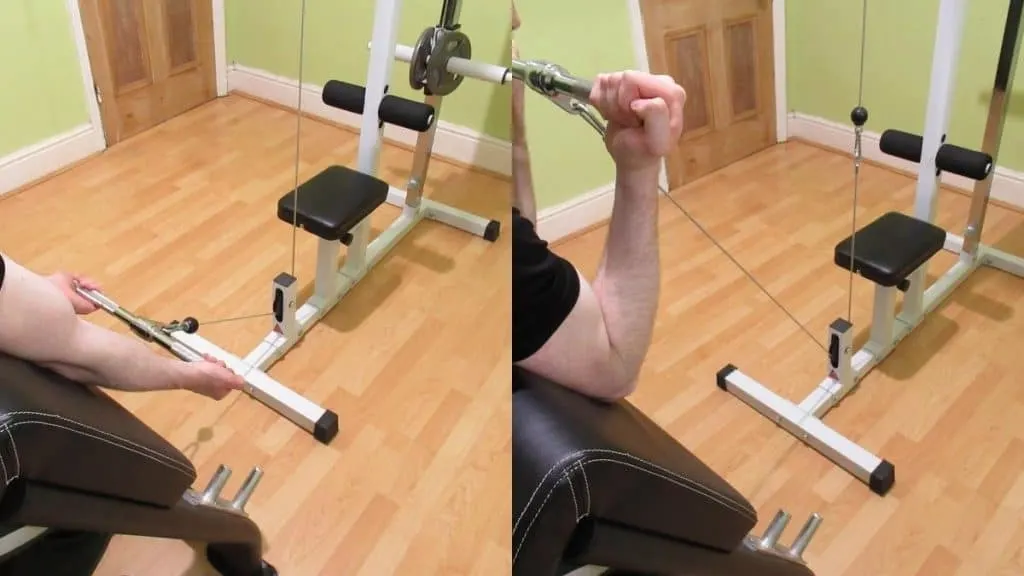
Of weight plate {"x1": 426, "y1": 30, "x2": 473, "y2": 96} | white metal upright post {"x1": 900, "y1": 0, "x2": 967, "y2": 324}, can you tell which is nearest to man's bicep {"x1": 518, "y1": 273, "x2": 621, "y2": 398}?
weight plate {"x1": 426, "y1": 30, "x2": 473, "y2": 96}

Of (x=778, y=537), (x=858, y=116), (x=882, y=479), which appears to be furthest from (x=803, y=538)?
(x=858, y=116)

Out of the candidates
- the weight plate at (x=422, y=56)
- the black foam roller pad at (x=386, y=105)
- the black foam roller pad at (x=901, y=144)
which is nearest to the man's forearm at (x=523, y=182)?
the weight plate at (x=422, y=56)

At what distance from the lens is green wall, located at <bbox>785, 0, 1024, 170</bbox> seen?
40.0 inches

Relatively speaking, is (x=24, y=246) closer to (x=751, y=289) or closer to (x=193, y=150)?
(x=193, y=150)

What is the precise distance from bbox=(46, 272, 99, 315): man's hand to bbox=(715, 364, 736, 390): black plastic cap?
0.71 m

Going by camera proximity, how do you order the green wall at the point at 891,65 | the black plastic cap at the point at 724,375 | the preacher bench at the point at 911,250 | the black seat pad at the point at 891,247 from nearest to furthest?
the black plastic cap at the point at 724,375 → the green wall at the point at 891,65 → the preacher bench at the point at 911,250 → the black seat pad at the point at 891,247

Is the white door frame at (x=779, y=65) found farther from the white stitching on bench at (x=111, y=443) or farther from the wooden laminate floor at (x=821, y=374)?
the white stitching on bench at (x=111, y=443)

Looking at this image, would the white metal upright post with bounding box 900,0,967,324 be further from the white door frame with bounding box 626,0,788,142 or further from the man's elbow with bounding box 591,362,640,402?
the man's elbow with bounding box 591,362,640,402

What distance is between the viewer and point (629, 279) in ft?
2.09

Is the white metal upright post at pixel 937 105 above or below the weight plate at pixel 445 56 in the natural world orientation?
below

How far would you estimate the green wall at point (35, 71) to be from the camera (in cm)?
81

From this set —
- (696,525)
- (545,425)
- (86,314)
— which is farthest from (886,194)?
(86,314)

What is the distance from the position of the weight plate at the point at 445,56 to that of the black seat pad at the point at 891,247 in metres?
0.83

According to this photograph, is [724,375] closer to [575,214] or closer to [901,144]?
[575,214]
